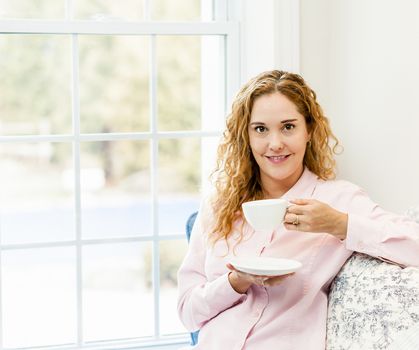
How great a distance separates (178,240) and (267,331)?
0.94 meters

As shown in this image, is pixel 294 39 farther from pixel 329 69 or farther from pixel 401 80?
pixel 401 80

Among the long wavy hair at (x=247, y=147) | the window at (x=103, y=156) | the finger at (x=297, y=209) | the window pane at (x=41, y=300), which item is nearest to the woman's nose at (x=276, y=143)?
the long wavy hair at (x=247, y=147)

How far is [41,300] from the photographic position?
9.46 ft

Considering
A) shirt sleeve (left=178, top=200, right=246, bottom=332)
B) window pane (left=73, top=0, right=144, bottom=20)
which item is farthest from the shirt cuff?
window pane (left=73, top=0, right=144, bottom=20)

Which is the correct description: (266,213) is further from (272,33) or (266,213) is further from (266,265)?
(272,33)

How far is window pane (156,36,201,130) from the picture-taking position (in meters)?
2.84

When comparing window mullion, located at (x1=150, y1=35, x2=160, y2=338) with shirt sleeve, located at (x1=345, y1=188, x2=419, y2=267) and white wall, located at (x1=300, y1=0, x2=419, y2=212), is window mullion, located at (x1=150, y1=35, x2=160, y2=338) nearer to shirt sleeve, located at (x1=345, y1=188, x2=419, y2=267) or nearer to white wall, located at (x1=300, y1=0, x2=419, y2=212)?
white wall, located at (x1=300, y1=0, x2=419, y2=212)

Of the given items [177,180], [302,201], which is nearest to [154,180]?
[177,180]

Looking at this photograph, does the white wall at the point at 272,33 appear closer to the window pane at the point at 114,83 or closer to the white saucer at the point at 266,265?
the window pane at the point at 114,83

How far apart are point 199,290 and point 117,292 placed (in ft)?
2.71

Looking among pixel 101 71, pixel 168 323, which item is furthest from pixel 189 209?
pixel 101 71

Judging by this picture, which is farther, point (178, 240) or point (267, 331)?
point (178, 240)

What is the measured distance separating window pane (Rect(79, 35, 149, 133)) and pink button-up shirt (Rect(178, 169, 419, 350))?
0.84 metres

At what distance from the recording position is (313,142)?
220 centimetres
